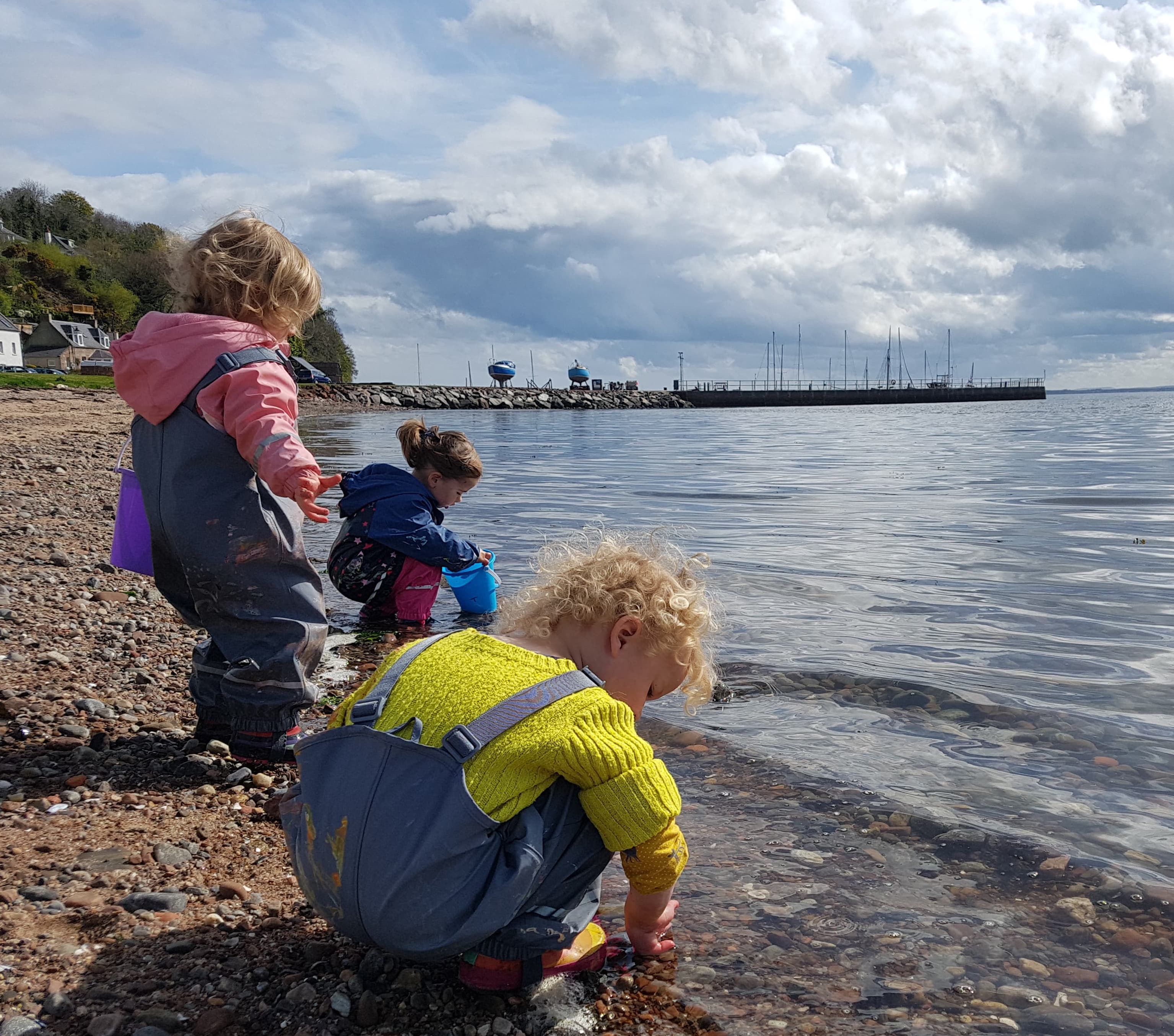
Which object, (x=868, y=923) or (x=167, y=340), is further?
(x=167, y=340)

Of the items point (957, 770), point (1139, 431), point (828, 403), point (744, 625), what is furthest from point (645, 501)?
point (828, 403)

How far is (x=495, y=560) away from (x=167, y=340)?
5.07 m

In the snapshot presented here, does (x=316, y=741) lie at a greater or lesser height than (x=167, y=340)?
lesser

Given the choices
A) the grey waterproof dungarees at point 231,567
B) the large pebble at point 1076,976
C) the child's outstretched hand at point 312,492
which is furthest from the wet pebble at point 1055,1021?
the grey waterproof dungarees at point 231,567

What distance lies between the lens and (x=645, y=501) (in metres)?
→ 12.9

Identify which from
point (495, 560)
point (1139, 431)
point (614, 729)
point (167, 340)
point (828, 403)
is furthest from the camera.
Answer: point (828, 403)

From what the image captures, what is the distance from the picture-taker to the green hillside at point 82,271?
82.1 meters

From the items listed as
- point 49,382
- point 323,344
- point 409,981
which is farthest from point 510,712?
point 323,344

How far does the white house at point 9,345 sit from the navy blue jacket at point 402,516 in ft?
218

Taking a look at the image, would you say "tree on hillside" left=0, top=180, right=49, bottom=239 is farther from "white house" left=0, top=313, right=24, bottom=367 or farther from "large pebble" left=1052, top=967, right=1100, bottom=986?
"large pebble" left=1052, top=967, right=1100, bottom=986

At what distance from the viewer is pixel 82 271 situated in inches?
3477

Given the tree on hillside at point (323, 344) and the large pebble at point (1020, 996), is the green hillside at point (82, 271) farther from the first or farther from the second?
the large pebble at point (1020, 996)

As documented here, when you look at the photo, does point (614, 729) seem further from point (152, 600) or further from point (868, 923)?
point (152, 600)

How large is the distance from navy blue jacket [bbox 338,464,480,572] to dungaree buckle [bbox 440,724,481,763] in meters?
3.89
